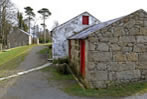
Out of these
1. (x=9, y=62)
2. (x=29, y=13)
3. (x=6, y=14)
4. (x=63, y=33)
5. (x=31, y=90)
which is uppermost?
(x=29, y=13)

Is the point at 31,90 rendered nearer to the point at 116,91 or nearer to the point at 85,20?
the point at 116,91

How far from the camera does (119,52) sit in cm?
691

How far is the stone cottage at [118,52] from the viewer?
22.2ft

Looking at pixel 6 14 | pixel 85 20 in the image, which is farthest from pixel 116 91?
pixel 6 14

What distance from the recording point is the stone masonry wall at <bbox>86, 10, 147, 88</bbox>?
267 inches

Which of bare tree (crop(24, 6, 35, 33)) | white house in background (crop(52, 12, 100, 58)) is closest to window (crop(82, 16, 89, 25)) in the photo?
white house in background (crop(52, 12, 100, 58))

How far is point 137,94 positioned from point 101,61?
6.92 feet

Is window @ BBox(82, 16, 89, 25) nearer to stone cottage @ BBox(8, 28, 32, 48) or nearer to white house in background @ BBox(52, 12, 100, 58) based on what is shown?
white house in background @ BBox(52, 12, 100, 58)

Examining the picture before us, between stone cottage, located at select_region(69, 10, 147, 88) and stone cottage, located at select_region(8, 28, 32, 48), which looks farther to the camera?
stone cottage, located at select_region(8, 28, 32, 48)

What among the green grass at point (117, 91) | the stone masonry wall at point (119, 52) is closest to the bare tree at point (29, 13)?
the stone masonry wall at point (119, 52)

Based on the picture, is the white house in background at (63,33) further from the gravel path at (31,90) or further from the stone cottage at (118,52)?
the stone cottage at (118,52)

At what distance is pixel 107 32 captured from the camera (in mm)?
6797

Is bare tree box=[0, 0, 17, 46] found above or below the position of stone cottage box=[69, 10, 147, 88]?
above

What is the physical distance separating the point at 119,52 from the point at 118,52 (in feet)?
0.18
